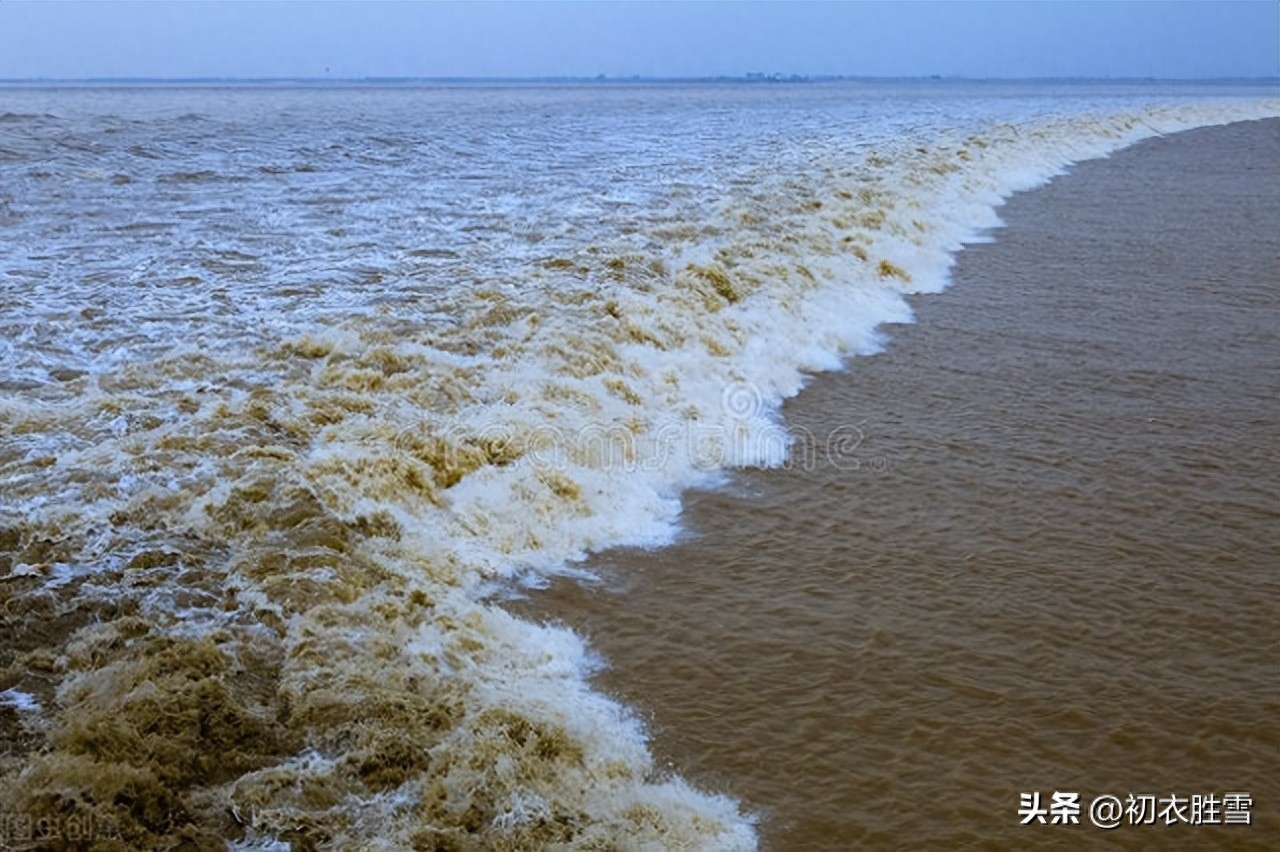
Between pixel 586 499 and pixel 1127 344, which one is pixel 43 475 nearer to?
pixel 586 499

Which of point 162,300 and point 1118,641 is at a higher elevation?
point 162,300

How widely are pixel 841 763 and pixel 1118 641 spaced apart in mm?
1840

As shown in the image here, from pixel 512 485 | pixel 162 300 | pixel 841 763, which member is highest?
pixel 162 300

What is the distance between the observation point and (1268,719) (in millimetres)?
4754

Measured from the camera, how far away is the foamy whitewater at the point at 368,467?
4.03 meters

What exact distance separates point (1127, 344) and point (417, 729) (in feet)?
27.9

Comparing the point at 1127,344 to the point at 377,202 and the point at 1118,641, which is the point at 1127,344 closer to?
the point at 1118,641

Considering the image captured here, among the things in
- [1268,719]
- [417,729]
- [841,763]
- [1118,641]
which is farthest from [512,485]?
Result: [1268,719]

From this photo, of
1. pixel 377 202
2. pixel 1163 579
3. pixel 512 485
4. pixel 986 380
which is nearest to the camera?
pixel 1163 579

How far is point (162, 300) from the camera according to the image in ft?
33.1

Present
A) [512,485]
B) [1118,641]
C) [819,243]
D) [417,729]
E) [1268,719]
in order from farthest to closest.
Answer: [819,243], [512,485], [1118,641], [1268,719], [417,729]

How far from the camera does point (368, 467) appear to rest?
6.52m

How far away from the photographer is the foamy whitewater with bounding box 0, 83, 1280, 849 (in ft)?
13.2

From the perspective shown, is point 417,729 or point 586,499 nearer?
point 417,729
